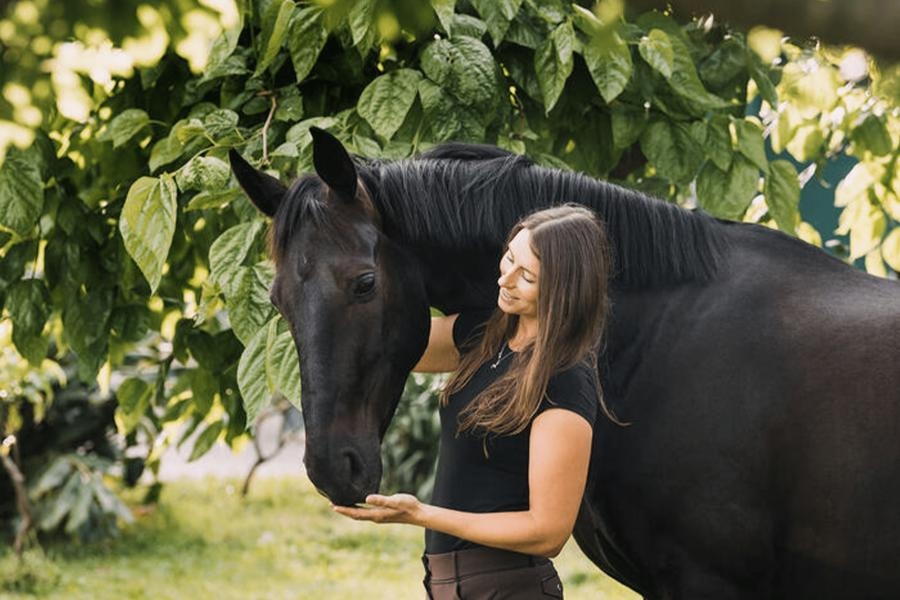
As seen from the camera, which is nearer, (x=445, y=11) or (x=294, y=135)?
(x=445, y=11)

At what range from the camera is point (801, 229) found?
4035 mm

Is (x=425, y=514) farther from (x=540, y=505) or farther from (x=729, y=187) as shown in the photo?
(x=729, y=187)

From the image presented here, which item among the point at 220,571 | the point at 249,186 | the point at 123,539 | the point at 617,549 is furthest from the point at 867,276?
the point at 123,539

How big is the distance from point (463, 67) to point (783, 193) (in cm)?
95

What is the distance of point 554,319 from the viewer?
228cm

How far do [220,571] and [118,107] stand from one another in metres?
4.52

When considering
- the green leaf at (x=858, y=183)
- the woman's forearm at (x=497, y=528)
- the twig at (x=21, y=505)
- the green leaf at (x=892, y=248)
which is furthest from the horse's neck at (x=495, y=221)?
the twig at (x=21, y=505)

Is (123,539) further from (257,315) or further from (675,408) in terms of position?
(675,408)

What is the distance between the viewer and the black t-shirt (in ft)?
7.44

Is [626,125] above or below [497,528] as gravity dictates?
above

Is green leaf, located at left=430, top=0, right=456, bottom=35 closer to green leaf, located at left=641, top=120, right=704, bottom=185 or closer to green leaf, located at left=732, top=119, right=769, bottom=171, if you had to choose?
green leaf, located at left=641, top=120, right=704, bottom=185

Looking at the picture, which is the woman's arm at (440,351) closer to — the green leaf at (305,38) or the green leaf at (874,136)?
the green leaf at (305,38)

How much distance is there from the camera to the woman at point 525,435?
2.22 meters

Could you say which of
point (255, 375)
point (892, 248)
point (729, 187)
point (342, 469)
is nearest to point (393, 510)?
point (342, 469)
